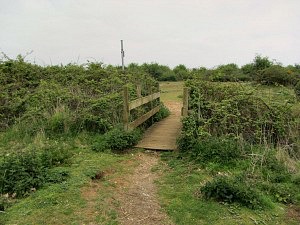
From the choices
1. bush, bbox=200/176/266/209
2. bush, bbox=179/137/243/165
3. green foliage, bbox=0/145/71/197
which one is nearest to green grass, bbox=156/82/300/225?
bush, bbox=200/176/266/209

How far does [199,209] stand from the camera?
466 cm

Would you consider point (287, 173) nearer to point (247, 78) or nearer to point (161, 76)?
point (247, 78)

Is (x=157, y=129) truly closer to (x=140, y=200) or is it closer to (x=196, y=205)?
(x=140, y=200)

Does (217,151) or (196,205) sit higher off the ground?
(217,151)

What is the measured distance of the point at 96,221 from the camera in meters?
4.27

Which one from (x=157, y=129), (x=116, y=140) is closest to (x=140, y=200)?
(x=116, y=140)

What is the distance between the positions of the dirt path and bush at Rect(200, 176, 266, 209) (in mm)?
869

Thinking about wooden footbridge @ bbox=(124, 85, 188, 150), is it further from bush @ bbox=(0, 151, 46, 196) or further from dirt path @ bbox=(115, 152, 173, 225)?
bush @ bbox=(0, 151, 46, 196)

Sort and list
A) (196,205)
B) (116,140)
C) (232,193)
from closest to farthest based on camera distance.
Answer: (196,205)
(232,193)
(116,140)

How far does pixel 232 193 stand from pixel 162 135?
4537mm

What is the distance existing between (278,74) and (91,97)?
8021mm

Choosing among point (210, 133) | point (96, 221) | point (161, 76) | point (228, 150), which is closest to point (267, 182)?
point (228, 150)

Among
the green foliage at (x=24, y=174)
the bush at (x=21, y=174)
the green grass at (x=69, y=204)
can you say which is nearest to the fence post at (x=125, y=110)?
the green grass at (x=69, y=204)

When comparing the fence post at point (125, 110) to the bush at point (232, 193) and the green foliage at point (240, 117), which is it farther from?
the bush at point (232, 193)
